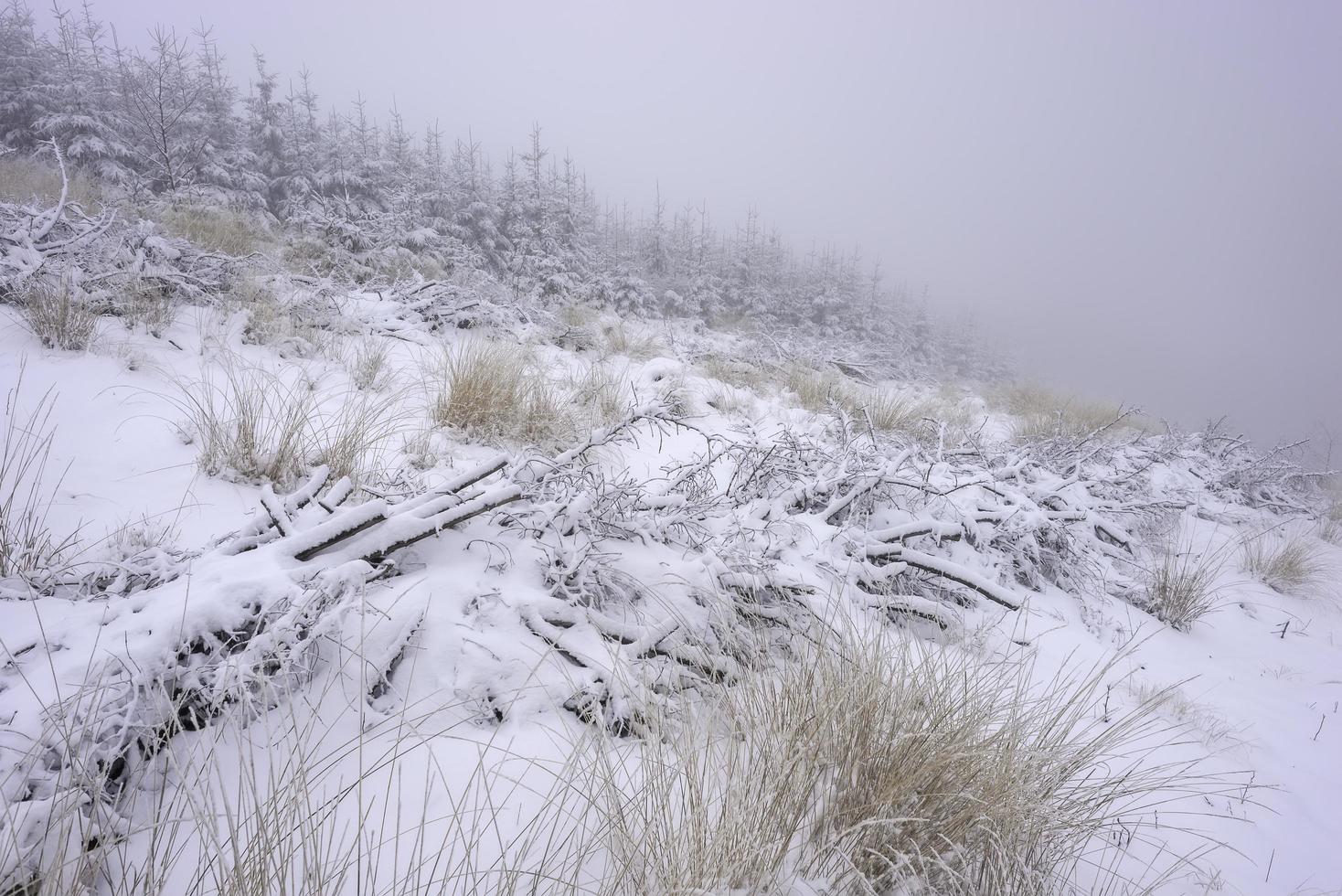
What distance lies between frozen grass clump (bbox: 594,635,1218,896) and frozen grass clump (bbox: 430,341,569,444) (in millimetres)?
2364

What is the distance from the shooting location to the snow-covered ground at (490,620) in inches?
37.5

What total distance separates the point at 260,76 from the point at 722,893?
75.5ft

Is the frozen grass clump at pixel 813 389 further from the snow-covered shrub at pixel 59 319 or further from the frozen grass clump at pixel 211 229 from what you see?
the frozen grass clump at pixel 211 229

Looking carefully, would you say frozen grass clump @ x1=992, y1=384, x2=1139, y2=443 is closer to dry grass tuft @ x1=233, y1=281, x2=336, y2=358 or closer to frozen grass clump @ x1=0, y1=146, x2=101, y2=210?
dry grass tuft @ x1=233, y1=281, x2=336, y2=358

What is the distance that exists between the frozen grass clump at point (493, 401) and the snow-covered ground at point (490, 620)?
0.40 ft

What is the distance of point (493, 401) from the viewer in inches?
129

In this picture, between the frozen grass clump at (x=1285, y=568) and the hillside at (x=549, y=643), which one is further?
the frozen grass clump at (x=1285, y=568)

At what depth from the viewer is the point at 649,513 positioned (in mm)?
2117

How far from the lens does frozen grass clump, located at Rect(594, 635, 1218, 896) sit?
92 cm

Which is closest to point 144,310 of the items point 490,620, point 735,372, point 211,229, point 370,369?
point 370,369

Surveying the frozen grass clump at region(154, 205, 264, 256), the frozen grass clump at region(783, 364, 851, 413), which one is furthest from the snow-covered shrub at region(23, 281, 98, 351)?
the frozen grass clump at region(783, 364, 851, 413)

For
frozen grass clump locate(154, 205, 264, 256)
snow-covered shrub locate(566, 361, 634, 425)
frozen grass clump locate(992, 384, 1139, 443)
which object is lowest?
frozen grass clump locate(992, 384, 1139, 443)

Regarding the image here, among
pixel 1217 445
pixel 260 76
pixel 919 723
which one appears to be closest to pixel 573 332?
pixel 919 723

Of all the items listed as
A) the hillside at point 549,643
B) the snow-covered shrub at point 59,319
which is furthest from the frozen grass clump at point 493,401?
the snow-covered shrub at point 59,319
